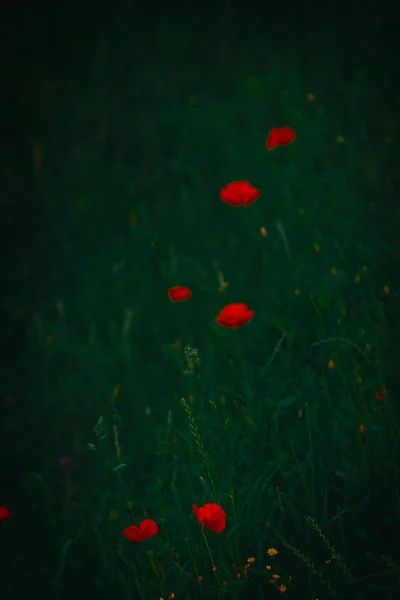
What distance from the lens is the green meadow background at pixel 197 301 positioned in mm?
1593

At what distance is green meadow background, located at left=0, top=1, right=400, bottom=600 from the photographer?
5.23 feet

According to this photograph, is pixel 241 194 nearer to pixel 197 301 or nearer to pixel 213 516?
pixel 197 301

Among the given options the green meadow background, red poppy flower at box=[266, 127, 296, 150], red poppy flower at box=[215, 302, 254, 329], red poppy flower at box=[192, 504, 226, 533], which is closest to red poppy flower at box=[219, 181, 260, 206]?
the green meadow background

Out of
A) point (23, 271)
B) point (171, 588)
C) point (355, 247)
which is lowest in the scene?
point (23, 271)

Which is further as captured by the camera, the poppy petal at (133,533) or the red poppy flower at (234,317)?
the red poppy flower at (234,317)

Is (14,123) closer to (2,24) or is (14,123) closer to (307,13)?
(2,24)

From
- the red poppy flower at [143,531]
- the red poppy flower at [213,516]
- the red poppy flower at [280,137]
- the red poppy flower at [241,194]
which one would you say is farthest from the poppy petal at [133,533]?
the red poppy flower at [280,137]

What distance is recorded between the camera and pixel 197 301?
2.46 metres

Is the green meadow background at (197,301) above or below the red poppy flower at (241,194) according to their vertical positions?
below

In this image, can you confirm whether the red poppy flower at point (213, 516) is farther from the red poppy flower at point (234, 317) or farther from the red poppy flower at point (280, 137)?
the red poppy flower at point (280, 137)

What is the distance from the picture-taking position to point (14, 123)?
363 cm

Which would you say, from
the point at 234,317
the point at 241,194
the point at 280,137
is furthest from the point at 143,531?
the point at 280,137

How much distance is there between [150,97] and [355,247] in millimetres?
1911

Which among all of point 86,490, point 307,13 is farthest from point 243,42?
point 86,490
